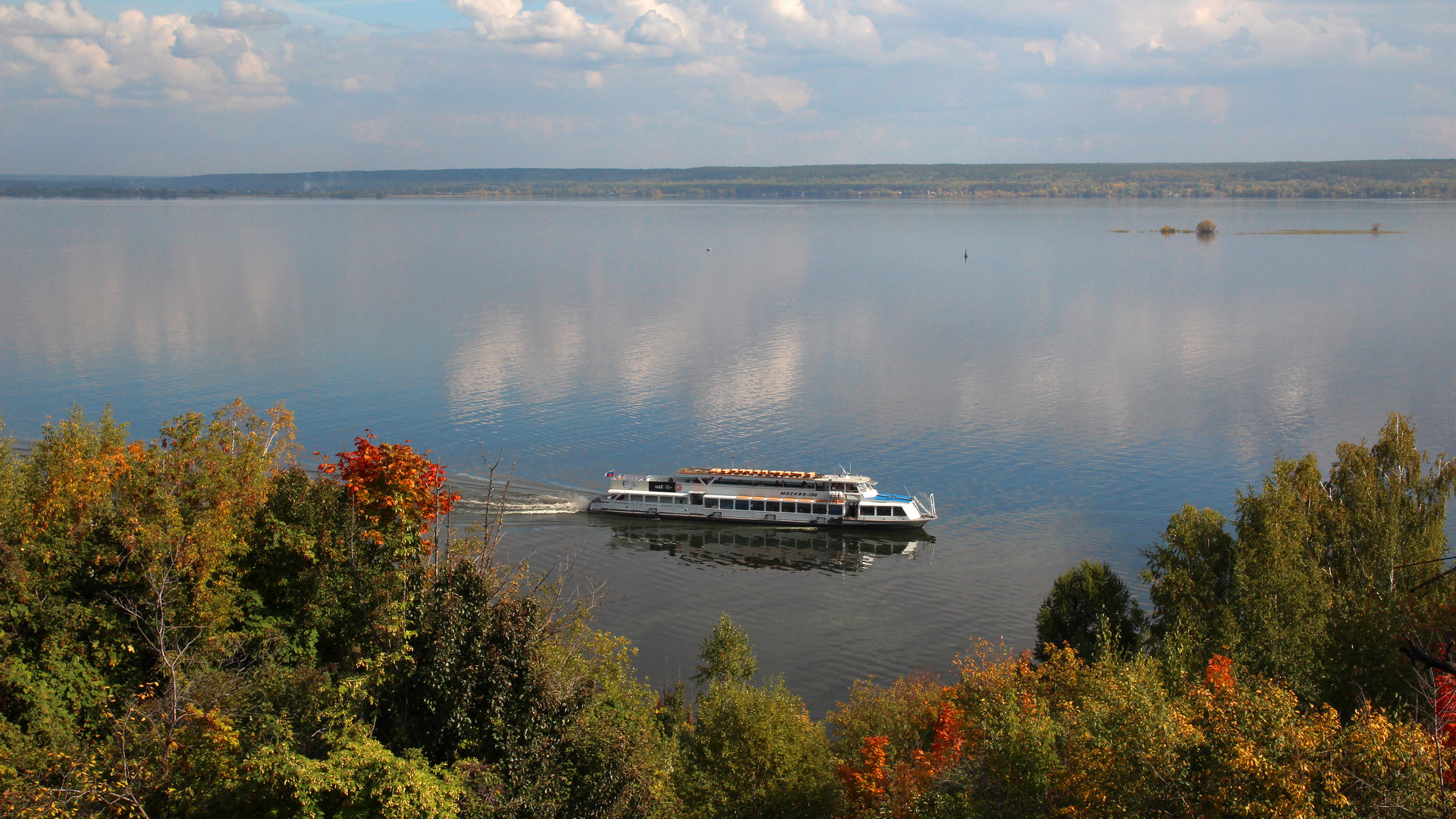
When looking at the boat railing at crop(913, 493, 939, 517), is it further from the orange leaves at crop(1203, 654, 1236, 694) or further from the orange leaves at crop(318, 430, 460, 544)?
the orange leaves at crop(318, 430, 460, 544)

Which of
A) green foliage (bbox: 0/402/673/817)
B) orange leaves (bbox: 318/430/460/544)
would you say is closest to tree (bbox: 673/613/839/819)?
green foliage (bbox: 0/402/673/817)

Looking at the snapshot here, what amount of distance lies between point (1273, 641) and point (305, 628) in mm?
27262

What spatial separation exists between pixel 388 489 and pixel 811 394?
192ft

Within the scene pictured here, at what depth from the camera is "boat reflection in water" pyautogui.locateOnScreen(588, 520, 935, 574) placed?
53.9m

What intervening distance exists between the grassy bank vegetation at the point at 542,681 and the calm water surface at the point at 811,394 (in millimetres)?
11162

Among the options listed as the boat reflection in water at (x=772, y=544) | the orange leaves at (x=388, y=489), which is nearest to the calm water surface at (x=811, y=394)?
the boat reflection in water at (x=772, y=544)

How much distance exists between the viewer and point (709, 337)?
10631 centimetres

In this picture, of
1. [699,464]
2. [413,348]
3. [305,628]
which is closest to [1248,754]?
[305,628]

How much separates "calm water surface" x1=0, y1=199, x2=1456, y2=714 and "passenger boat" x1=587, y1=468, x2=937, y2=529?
1422mm

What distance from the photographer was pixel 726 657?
109 feet

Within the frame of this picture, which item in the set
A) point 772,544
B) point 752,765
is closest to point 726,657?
point 752,765

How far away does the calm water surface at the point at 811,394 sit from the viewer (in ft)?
163

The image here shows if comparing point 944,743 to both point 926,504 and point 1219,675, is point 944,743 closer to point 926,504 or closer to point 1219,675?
point 1219,675

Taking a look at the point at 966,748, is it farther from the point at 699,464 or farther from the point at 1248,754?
the point at 699,464
